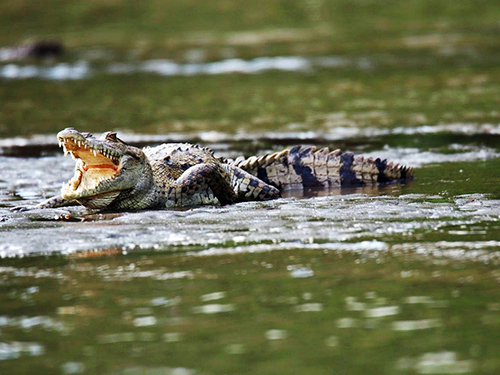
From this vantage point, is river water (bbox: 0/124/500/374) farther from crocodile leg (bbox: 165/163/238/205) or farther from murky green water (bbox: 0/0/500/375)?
crocodile leg (bbox: 165/163/238/205)

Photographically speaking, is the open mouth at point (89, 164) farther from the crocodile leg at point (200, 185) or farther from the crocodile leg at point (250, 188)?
the crocodile leg at point (250, 188)

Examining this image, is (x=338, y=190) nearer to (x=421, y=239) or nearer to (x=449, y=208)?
(x=449, y=208)

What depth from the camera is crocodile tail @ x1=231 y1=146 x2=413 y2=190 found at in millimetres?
10258

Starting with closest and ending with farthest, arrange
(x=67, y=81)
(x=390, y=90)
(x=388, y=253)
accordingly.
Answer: (x=388, y=253), (x=390, y=90), (x=67, y=81)

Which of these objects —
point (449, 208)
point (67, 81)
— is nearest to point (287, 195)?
point (449, 208)

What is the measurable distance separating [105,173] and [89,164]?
0.17m

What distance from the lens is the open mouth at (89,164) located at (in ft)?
29.1

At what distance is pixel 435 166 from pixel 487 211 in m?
3.39

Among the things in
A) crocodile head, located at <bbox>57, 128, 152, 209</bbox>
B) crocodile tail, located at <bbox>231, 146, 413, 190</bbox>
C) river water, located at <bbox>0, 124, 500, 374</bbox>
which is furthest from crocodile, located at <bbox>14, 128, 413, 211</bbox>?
river water, located at <bbox>0, 124, 500, 374</bbox>

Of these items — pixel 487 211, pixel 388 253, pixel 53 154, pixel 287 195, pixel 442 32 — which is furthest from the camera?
pixel 442 32

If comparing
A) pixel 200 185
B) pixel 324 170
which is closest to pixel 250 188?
pixel 200 185

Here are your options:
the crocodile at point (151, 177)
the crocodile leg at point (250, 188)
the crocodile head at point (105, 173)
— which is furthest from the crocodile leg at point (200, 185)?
the crocodile head at point (105, 173)

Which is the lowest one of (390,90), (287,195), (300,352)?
(300,352)

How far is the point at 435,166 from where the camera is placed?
11.4 meters
